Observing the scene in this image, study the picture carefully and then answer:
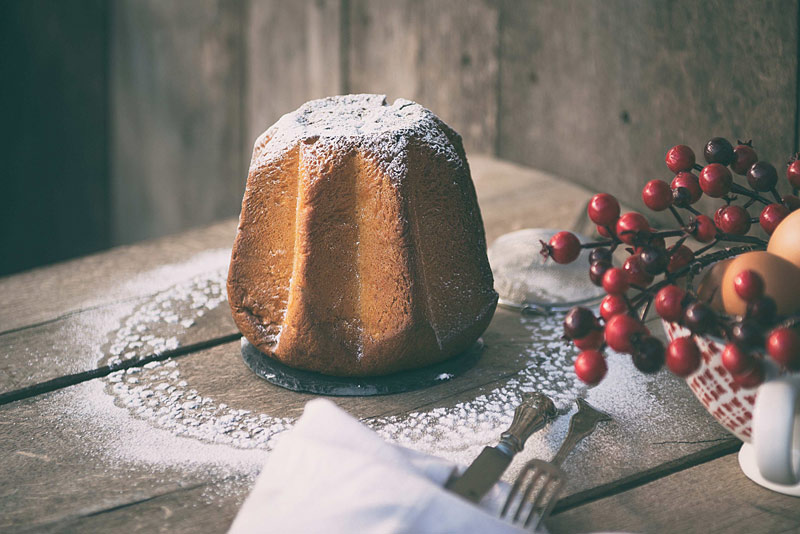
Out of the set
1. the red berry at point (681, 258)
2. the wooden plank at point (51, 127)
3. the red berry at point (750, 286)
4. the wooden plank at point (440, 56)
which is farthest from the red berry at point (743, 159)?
the wooden plank at point (51, 127)

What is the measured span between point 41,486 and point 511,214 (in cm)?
92

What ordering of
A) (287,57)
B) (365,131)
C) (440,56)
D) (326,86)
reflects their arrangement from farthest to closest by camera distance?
(287,57), (326,86), (440,56), (365,131)

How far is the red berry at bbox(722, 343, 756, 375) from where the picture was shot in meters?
0.58

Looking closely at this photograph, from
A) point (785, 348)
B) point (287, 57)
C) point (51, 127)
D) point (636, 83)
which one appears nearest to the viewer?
point (785, 348)

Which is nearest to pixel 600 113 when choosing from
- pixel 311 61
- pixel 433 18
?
pixel 433 18

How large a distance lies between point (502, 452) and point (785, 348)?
0.24 meters

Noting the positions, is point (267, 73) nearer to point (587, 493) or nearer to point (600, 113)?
point (600, 113)

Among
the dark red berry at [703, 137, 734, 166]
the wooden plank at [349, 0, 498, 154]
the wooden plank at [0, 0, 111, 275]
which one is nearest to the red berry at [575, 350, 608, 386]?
the dark red berry at [703, 137, 734, 166]

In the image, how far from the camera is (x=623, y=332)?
24.7 inches

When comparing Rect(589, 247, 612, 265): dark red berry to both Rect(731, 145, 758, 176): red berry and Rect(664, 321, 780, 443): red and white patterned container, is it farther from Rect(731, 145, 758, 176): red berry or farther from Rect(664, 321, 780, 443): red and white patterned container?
Rect(731, 145, 758, 176): red berry

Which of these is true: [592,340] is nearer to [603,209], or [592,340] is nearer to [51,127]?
[603,209]

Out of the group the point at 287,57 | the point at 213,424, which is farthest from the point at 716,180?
the point at 287,57

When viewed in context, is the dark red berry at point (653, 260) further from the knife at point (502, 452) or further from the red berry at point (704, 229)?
the knife at point (502, 452)

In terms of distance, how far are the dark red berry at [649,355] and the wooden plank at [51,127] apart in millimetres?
2818
